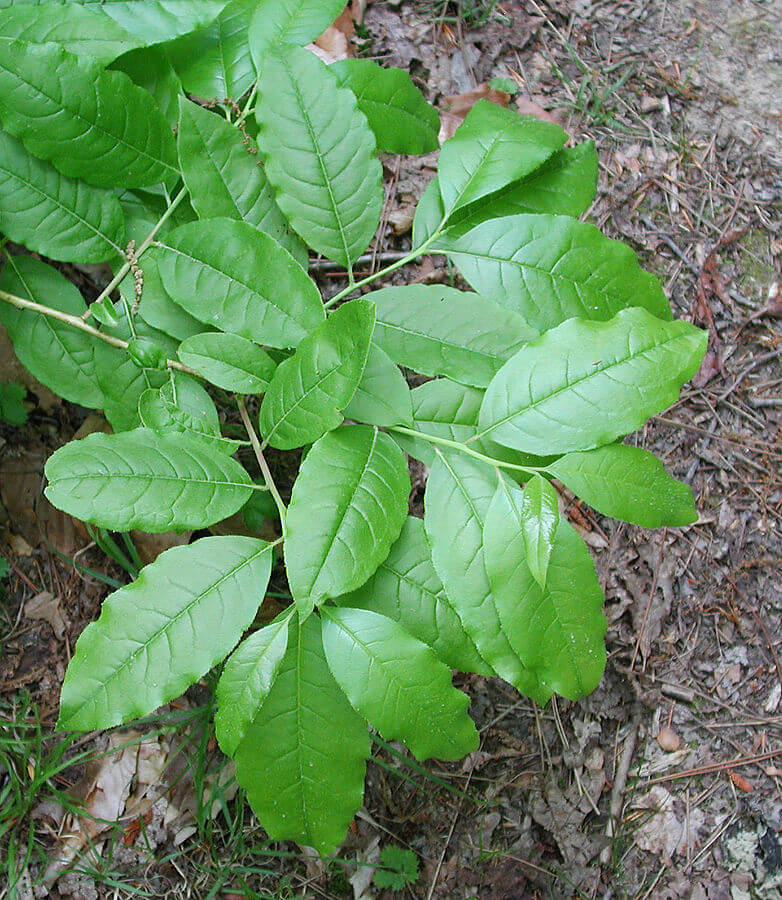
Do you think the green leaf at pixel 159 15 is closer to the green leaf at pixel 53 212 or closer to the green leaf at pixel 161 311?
the green leaf at pixel 53 212

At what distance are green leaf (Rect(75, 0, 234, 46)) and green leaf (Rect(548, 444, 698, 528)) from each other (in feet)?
3.39

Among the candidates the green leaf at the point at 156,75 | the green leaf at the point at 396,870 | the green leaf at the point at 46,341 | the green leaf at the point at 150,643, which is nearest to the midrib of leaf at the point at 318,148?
the green leaf at the point at 156,75

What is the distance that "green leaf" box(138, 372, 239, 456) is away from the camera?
124 centimetres

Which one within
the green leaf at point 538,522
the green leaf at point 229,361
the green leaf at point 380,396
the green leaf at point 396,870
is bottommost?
the green leaf at point 396,870

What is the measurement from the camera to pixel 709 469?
1931 millimetres

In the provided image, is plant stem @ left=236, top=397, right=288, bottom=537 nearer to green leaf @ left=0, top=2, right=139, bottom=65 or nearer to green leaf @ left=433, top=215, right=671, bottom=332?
green leaf @ left=433, top=215, right=671, bottom=332

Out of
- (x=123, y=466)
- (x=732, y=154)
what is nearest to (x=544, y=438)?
(x=123, y=466)

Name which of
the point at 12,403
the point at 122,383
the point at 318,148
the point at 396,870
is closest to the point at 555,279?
the point at 318,148

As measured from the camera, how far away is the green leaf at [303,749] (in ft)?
3.85

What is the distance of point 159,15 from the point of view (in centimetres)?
134

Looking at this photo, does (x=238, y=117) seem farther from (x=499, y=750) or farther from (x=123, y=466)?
(x=499, y=750)

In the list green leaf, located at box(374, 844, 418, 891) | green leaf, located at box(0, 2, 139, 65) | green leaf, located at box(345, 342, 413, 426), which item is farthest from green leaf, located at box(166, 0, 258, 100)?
green leaf, located at box(374, 844, 418, 891)

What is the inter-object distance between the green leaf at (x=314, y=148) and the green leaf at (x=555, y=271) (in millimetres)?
244

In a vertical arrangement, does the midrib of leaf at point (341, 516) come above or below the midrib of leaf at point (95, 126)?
below
